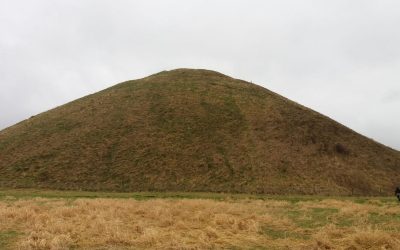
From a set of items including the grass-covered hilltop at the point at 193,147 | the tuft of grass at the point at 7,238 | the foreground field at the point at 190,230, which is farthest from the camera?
the grass-covered hilltop at the point at 193,147

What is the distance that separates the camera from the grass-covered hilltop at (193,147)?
144ft

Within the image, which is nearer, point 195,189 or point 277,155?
point 195,189

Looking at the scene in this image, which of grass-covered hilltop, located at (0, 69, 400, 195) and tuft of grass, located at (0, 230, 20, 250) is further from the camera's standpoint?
grass-covered hilltop, located at (0, 69, 400, 195)

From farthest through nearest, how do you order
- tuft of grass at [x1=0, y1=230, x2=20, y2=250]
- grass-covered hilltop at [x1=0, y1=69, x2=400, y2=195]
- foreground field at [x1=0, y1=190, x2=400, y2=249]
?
grass-covered hilltop at [x1=0, y1=69, x2=400, y2=195] < tuft of grass at [x1=0, y1=230, x2=20, y2=250] < foreground field at [x1=0, y1=190, x2=400, y2=249]

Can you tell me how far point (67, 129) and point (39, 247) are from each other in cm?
4774

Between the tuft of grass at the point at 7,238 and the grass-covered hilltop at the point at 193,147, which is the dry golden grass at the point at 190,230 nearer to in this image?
the tuft of grass at the point at 7,238

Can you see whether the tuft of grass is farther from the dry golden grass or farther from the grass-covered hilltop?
the grass-covered hilltop

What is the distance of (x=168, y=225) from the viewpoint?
54.9 feet

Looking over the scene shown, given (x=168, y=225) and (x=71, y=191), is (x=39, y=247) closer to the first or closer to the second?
(x=168, y=225)

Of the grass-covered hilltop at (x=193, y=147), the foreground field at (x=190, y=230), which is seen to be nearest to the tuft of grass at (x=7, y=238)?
the foreground field at (x=190, y=230)

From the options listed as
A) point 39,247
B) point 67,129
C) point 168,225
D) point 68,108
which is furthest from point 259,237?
point 68,108

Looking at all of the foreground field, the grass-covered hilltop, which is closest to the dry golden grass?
the foreground field

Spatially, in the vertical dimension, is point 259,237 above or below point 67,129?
below

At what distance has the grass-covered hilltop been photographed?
144 ft
